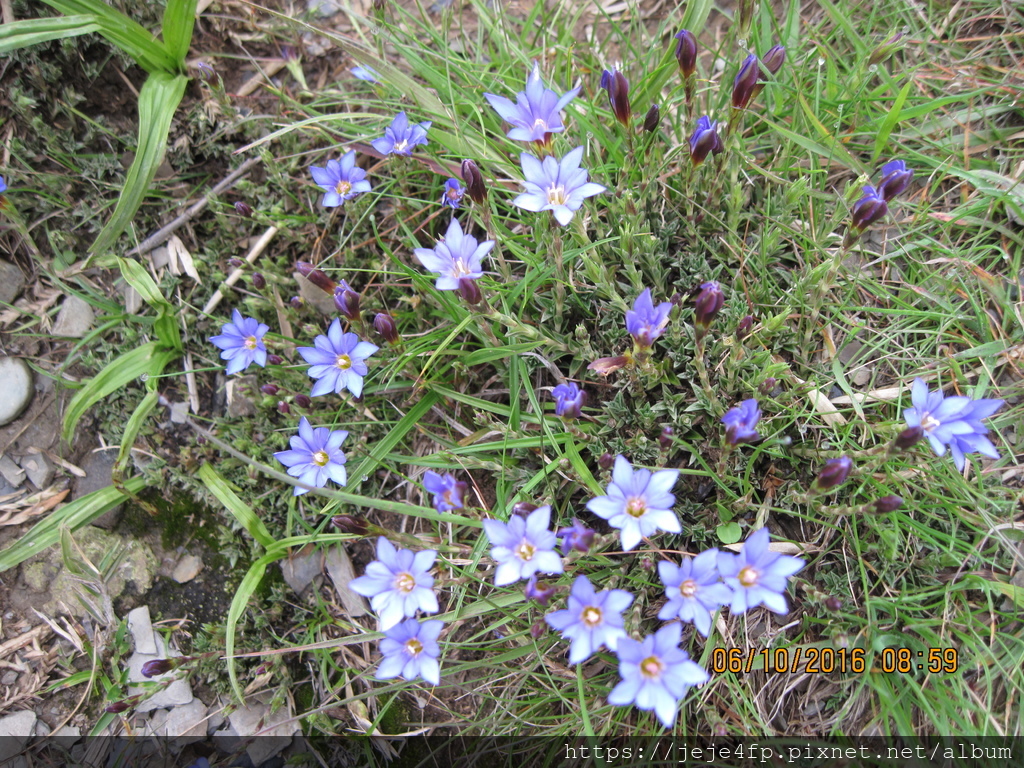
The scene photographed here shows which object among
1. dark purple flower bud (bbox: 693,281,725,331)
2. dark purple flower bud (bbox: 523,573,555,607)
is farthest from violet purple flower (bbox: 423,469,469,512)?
dark purple flower bud (bbox: 693,281,725,331)

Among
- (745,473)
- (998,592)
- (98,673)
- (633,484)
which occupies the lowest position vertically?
(98,673)

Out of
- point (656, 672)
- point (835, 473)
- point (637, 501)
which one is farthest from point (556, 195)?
point (656, 672)

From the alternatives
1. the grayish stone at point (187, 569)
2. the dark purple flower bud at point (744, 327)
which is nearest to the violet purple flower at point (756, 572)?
the dark purple flower bud at point (744, 327)

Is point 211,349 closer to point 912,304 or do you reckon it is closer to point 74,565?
point 74,565

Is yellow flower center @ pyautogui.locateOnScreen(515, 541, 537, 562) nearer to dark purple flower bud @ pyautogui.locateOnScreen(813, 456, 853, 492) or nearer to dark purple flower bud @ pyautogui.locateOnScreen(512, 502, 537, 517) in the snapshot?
dark purple flower bud @ pyautogui.locateOnScreen(512, 502, 537, 517)

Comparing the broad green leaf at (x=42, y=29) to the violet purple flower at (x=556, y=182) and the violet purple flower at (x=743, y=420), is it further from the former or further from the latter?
the violet purple flower at (x=743, y=420)

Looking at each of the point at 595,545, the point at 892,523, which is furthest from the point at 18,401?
the point at 892,523
